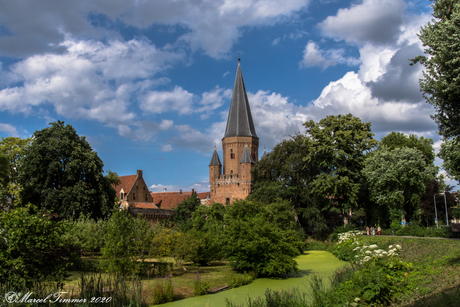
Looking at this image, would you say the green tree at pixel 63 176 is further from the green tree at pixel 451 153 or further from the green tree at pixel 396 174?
the green tree at pixel 451 153

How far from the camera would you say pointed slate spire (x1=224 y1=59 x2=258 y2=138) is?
189 ft

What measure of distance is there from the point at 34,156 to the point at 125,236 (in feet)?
55.5

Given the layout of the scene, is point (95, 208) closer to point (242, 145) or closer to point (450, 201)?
point (242, 145)

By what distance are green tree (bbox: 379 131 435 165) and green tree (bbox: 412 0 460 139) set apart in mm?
32749

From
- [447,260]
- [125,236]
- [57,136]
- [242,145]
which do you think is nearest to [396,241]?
[447,260]

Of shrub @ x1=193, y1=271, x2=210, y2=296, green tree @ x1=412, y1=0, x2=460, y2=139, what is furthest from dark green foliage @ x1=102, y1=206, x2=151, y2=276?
green tree @ x1=412, y1=0, x2=460, y2=139

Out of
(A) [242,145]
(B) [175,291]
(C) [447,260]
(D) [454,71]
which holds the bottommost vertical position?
(B) [175,291]

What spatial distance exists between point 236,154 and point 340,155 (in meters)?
27.8

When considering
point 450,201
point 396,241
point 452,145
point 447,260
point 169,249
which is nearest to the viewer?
point 452,145

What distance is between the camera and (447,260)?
523 inches

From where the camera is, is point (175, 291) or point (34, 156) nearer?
point (175, 291)

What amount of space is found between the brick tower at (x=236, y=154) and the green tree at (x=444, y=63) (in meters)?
43.3

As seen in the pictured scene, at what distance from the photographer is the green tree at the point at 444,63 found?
8.92 meters

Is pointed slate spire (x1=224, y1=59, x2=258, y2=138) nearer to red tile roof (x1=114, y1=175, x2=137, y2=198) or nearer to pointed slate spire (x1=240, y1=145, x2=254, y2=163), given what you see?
pointed slate spire (x1=240, y1=145, x2=254, y2=163)
